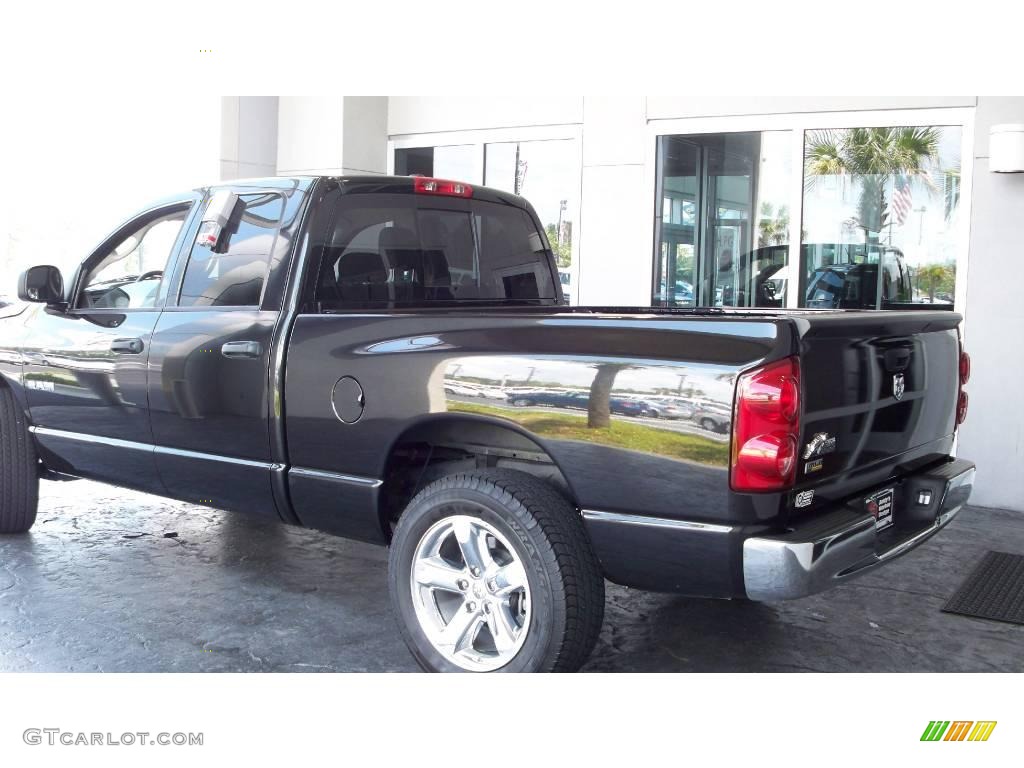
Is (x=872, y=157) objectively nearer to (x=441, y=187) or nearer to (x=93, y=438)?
(x=441, y=187)

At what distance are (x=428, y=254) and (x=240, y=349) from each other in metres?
0.97

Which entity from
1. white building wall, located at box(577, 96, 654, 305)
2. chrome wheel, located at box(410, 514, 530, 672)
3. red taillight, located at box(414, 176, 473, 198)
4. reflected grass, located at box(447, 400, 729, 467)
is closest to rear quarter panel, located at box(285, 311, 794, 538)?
reflected grass, located at box(447, 400, 729, 467)

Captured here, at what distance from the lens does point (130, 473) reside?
499 centimetres

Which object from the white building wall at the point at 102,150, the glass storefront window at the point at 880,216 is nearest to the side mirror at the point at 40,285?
the white building wall at the point at 102,150

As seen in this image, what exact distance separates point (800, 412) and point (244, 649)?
2394mm

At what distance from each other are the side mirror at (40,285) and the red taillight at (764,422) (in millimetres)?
3725

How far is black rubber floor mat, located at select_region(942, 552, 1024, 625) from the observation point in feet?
16.0

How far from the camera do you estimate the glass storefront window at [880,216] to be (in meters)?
7.54

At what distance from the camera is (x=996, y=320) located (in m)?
7.17

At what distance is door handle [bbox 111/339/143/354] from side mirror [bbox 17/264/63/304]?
1.96 feet

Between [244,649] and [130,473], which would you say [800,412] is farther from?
[130,473]

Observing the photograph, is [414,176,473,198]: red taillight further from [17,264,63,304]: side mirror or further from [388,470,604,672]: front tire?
[17,264,63,304]: side mirror

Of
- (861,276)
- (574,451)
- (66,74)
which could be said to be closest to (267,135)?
(66,74)

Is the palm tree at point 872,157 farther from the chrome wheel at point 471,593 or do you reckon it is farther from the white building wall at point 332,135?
the chrome wheel at point 471,593
